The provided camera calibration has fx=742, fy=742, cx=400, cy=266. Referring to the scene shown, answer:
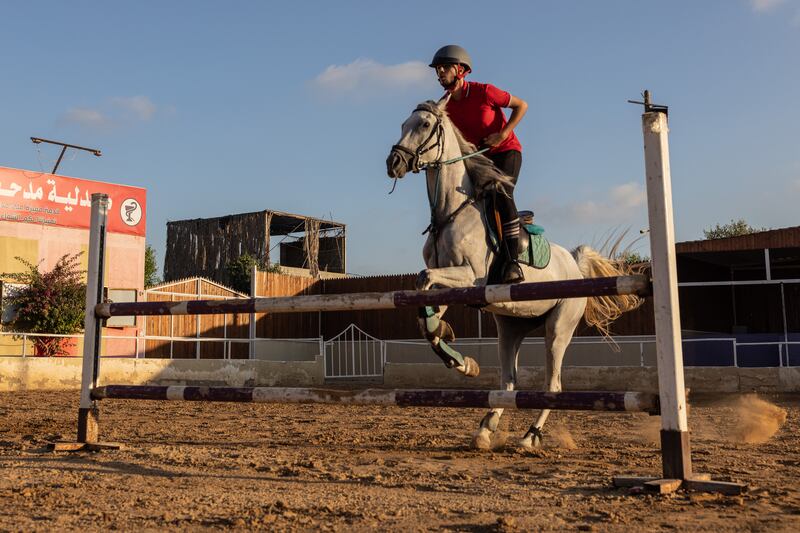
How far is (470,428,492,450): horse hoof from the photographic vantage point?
209 inches

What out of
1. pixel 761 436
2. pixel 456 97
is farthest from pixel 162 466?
pixel 761 436

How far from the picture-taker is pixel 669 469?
362cm

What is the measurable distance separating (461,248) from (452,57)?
57.0 inches

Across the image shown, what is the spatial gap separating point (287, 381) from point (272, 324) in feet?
26.0

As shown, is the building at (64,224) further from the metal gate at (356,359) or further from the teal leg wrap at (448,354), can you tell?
the teal leg wrap at (448,354)

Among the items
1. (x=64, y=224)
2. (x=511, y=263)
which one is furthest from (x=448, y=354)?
(x=64, y=224)

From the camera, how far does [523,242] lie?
564cm

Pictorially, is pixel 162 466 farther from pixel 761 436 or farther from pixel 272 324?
pixel 272 324

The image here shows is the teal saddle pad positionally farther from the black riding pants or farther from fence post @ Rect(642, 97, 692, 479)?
fence post @ Rect(642, 97, 692, 479)

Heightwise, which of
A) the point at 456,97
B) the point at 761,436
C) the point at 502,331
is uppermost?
the point at 456,97

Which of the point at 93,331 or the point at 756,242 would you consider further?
the point at 756,242

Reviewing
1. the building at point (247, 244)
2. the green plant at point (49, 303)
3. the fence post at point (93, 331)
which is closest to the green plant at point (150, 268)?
the building at point (247, 244)

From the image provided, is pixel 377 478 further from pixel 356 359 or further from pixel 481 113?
pixel 356 359

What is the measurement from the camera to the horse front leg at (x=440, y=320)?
191 inches
